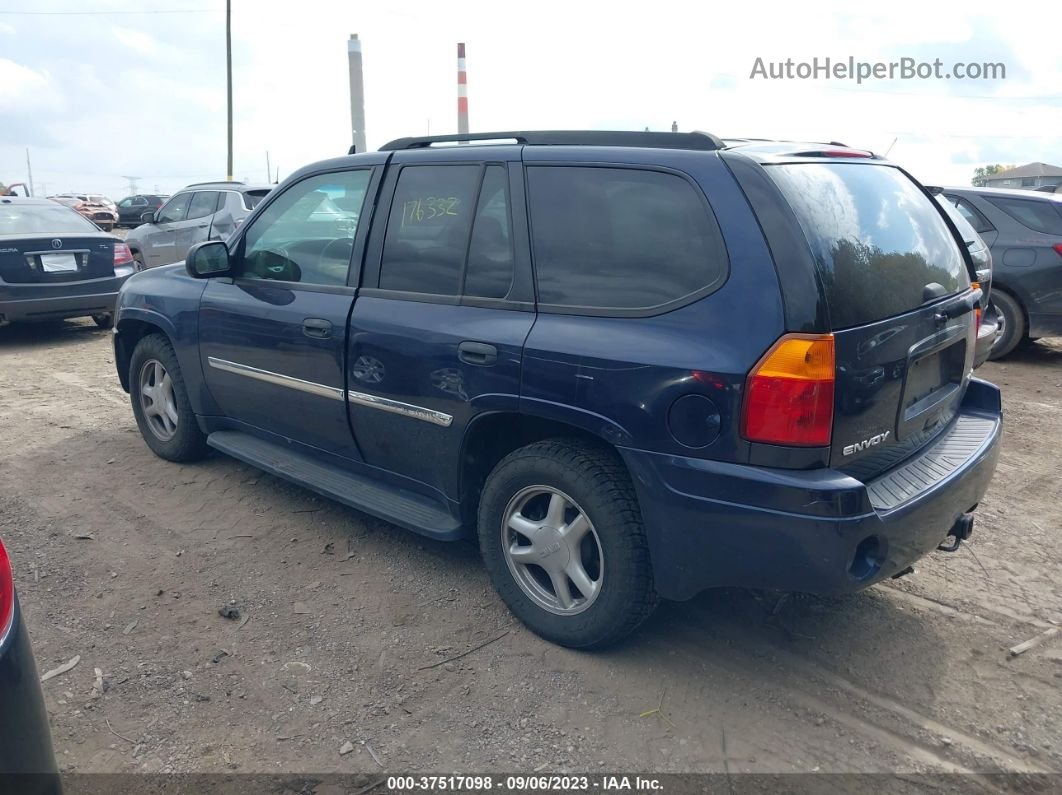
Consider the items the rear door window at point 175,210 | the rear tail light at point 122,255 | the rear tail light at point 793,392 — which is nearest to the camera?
the rear tail light at point 793,392

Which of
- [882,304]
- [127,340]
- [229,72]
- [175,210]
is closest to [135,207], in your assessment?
[229,72]

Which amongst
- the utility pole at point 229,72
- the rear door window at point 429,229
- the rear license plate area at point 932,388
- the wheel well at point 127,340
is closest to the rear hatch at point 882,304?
the rear license plate area at point 932,388

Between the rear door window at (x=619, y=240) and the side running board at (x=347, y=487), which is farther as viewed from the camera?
the side running board at (x=347, y=487)

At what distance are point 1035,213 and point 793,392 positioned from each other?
6.69m

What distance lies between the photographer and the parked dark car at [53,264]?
27.6 feet

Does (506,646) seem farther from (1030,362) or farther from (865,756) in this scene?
(1030,362)

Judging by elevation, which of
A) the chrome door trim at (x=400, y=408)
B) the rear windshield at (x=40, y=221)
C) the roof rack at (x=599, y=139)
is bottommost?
the chrome door trim at (x=400, y=408)

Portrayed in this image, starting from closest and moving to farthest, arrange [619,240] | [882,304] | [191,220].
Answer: [882,304] < [619,240] < [191,220]

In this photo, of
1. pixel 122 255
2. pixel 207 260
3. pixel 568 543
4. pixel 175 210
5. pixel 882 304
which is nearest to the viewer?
pixel 882 304

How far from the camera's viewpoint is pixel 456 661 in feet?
10.3

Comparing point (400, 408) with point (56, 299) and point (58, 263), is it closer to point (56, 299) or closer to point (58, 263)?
point (56, 299)

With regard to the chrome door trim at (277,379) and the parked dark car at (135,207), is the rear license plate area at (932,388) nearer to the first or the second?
the chrome door trim at (277,379)

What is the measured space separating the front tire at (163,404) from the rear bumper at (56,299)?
4102 mm

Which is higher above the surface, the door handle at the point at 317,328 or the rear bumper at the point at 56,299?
the door handle at the point at 317,328
